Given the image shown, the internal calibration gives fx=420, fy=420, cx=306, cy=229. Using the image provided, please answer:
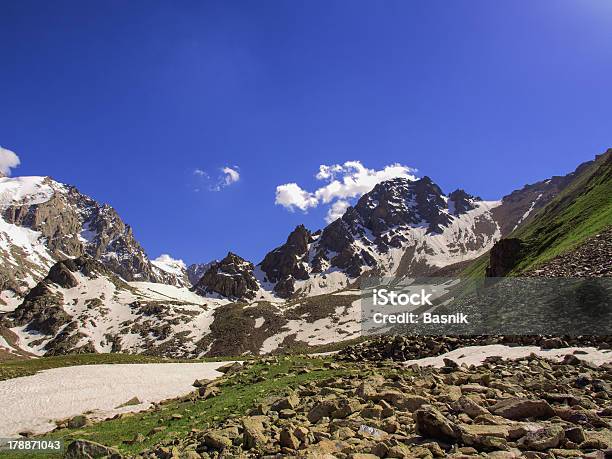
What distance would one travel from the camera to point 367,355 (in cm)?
3850

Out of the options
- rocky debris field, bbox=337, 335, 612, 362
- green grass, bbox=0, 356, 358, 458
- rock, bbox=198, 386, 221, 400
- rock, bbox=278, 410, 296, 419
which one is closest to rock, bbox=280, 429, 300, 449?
rock, bbox=278, 410, 296, 419

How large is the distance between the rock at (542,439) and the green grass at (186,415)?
12.6 metres

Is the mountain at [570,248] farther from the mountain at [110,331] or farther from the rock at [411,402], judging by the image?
the mountain at [110,331]

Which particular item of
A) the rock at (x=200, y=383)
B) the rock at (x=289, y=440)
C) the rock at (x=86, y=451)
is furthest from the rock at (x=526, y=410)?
the rock at (x=200, y=383)

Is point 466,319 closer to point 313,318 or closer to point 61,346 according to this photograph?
point 313,318

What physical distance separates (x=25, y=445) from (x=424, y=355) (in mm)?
26203

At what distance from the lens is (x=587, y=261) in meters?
36.2

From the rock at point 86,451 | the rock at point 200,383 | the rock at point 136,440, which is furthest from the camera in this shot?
the rock at point 200,383

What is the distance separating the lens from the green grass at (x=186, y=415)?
1911cm

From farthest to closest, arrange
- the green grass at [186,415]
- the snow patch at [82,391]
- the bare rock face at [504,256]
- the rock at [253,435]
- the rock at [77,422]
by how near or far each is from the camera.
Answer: the bare rock face at [504,256] < the snow patch at [82,391] < the rock at [77,422] < the green grass at [186,415] < the rock at [253,435]

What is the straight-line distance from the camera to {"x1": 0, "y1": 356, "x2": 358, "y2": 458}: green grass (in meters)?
19.1

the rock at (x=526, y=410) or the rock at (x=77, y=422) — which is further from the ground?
the rock at (x=526, y=410)

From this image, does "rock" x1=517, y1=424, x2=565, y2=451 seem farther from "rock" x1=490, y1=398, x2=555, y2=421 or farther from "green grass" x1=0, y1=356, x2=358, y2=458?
"green grass" x1=0, y1=356, x2=358, y2=458

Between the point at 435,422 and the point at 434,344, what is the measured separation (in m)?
23.9
